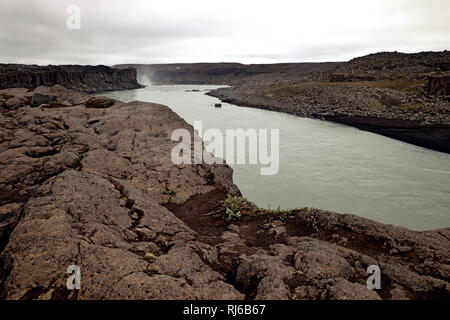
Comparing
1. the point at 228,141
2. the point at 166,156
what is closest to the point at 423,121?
the point at 228,141

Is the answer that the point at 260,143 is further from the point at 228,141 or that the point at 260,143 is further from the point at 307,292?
the point at 307,292

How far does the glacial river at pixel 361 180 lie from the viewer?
44.8 ft

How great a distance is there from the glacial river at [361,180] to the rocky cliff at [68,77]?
201ft

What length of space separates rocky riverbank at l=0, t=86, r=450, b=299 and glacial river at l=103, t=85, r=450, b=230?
601 centimetres

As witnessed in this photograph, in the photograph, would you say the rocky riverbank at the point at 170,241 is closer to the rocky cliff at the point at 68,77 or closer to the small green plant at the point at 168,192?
the small green plant at the point at 168,192

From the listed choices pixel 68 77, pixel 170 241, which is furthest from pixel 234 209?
pixel 68 77

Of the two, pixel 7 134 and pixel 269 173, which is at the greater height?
pixel 7 134

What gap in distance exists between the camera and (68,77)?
95500mm

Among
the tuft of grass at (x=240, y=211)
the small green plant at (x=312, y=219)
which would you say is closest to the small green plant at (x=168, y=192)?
the tuft of grass at (x=240, y=211)

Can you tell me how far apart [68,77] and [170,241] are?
363 ft

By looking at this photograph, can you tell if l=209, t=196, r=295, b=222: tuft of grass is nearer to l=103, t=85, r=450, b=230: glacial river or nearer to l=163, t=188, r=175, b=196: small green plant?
l=163, t=188, r=175, b=196: small green plant

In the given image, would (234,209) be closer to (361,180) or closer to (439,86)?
(361,180)
